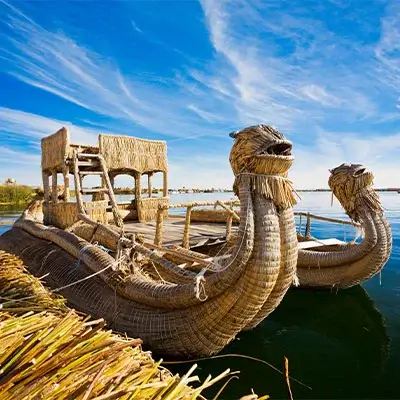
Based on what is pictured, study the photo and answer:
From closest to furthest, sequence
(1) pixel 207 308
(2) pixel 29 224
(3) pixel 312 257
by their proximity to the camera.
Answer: (1) pixel 207 308, (3) pixel 312 257, (2) pixel 29 224

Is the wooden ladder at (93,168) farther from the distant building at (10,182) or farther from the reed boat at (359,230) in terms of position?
the distant building at (10,182)

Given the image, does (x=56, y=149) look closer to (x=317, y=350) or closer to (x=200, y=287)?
(x=200, y=287)

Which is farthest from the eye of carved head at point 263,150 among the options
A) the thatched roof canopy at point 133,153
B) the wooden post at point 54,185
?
the wooden post at point 54,185

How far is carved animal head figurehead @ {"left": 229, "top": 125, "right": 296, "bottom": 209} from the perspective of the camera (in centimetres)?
347

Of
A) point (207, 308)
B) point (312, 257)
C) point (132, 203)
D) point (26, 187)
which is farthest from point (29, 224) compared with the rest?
point (26, 187)

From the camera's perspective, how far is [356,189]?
22.0ft

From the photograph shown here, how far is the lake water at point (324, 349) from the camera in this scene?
13.1 feet

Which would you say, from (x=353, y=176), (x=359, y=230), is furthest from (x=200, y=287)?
(x=359, y=230)

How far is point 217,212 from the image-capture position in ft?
41.8

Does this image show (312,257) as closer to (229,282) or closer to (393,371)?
(393,371)

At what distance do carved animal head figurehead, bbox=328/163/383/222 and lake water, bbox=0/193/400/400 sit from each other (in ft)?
6.30

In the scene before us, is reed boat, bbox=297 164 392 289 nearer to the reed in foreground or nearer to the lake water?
the lake water

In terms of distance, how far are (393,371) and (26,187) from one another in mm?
53401

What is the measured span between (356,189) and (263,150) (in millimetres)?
4067
